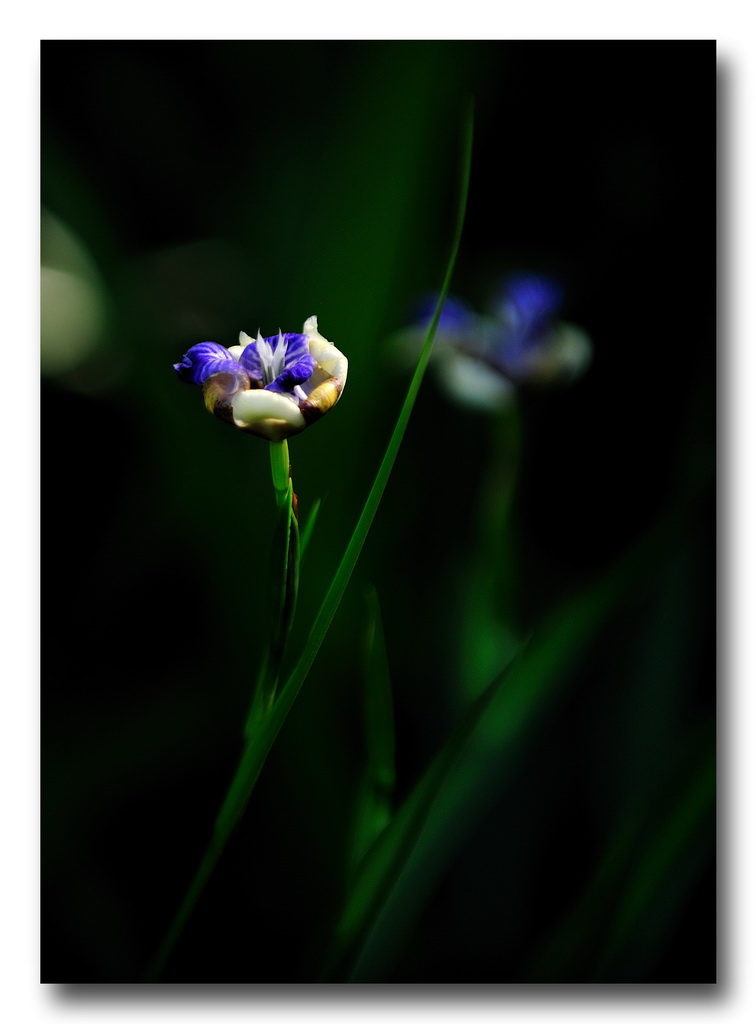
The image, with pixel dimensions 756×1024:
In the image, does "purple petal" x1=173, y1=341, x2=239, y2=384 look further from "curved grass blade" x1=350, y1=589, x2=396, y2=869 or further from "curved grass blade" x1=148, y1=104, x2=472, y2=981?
"curved grass blade" x1=350, y1=589, x2=396, y2=869

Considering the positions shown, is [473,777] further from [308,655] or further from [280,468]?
[280,468]

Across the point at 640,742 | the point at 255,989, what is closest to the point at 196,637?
the point at 255,989

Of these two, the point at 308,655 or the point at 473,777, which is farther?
the point at 473,777

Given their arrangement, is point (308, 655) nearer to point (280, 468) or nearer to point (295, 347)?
point (280, 468)

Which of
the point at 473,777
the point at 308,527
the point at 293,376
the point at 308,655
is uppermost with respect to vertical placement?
the point at 293,376

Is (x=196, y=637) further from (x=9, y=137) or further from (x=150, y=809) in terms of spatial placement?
(x=9, y=137)

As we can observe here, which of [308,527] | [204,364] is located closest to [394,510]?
[308,527]

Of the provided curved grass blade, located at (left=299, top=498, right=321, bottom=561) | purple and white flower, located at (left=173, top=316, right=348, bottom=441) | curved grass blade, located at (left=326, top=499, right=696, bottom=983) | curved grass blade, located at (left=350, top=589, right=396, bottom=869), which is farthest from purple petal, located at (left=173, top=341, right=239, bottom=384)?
curved grass blade, located at (left=326, top=499, right=696, bottom=983)

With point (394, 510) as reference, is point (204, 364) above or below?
above
